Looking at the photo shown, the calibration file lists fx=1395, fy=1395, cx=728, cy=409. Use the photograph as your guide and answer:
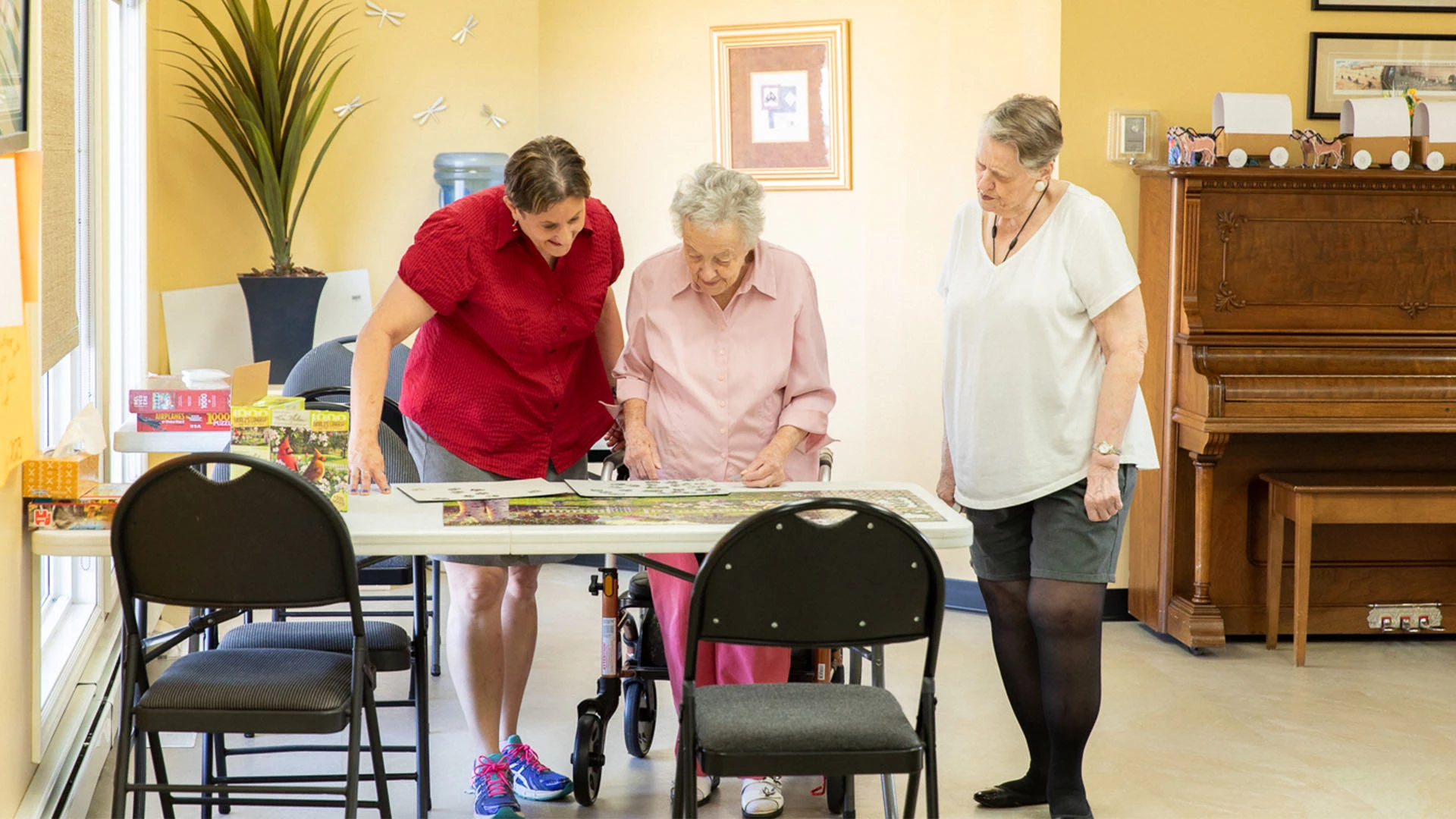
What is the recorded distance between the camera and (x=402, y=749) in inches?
121

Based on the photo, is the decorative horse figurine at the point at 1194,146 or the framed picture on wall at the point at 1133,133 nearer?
the decorative horse figurine at the point at 1194,146

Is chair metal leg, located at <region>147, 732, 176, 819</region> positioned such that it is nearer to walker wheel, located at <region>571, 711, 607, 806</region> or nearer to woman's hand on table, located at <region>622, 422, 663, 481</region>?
walker wheel, located at <region>571, 711, 607, 806</region>

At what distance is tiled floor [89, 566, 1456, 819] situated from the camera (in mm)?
3229

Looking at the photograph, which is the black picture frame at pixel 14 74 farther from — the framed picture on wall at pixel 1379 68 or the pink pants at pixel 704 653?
the framed picture on wall at pixel 1379 68

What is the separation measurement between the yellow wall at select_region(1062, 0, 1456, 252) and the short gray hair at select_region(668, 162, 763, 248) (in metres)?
2.10

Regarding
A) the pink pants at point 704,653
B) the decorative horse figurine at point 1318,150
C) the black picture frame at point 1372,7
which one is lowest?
the pink pants at point 704,653

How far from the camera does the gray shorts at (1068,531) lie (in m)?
2.81

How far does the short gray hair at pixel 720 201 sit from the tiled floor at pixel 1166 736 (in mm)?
1320

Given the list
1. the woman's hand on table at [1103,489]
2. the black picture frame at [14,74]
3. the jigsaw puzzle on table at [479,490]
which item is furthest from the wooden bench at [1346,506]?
the black picture frame at [14,74]

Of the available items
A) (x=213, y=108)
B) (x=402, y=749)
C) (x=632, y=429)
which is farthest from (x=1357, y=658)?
(x=213, y=108)

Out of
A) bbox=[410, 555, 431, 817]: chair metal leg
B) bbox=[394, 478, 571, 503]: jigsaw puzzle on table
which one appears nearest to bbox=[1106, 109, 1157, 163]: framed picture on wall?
bbox=[394, 478, 571, 503]: jigsaw puzzle on table

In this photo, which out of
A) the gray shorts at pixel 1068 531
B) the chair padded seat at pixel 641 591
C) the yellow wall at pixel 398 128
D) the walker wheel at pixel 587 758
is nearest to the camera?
the gray shorts at pixel 1068 531

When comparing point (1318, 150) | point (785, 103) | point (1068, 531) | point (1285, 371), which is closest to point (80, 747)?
point (1068, 531)

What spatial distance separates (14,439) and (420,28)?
134 inches
